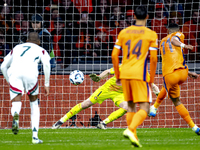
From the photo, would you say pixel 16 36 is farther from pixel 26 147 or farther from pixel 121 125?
pixel 26 147

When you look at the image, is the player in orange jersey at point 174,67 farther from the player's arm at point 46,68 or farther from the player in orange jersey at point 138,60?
the player's arm at point 46,68

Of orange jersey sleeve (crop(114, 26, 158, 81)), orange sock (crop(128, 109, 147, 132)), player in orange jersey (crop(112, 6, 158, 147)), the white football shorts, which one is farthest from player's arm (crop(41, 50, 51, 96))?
orange sock (crop(128, 109, 147, 132))

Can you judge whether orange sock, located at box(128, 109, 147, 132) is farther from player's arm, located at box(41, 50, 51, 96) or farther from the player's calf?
the player's calf

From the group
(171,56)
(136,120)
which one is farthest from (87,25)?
(136,120)

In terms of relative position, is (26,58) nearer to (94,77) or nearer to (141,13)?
(141,13)

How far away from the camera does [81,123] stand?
427 inches

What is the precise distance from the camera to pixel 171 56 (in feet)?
26.3

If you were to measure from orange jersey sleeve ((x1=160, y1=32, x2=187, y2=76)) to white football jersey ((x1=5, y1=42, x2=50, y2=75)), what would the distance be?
2770 millimetres

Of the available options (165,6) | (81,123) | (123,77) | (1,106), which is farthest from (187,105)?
(123,77)

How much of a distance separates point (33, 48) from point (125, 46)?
143cm

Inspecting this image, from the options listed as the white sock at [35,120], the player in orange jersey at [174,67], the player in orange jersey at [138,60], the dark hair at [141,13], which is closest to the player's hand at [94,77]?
the player in orange jersey at [174,67]

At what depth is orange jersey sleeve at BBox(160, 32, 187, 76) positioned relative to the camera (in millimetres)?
7973

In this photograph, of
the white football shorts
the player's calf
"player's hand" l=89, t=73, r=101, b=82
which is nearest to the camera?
the player's calf

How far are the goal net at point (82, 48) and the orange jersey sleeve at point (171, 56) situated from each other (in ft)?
9.41
